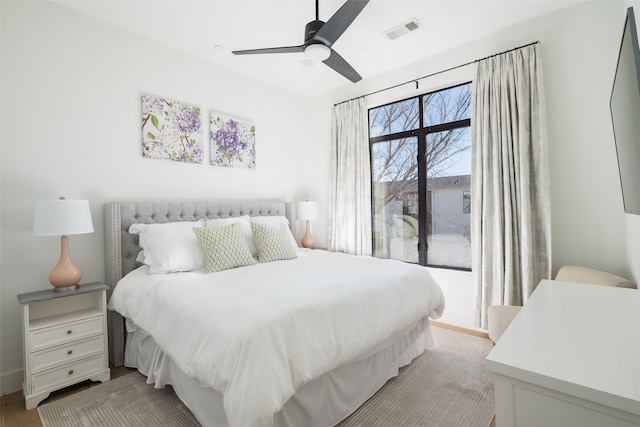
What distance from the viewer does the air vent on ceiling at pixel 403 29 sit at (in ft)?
8.81

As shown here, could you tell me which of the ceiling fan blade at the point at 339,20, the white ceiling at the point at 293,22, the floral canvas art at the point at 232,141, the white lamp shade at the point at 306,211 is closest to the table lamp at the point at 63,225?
the floral canvas art at the point at 232,141

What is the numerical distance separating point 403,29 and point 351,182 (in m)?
1.80

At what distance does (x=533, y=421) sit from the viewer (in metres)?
0.73

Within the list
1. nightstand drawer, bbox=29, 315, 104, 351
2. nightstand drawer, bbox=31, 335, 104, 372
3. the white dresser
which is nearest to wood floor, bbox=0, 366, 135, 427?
nightstand drawer, bbox=31, 335, 104, 372

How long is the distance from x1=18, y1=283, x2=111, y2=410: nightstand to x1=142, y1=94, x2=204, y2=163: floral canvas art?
139 cm

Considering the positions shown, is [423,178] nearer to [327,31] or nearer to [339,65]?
[339,65]

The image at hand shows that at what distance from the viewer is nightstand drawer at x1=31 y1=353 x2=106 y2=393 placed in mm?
1945

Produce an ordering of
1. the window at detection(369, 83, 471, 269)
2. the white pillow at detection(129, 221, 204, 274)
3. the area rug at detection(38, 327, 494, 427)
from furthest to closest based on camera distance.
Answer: the window at detection(369, 83, 471, 269) < the white pillow at detection(129, 221, 204, 274) < the area rug at detection(38, 327, 494, 427)

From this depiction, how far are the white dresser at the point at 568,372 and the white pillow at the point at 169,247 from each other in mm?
2274

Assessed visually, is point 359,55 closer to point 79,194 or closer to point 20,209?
point 79,194

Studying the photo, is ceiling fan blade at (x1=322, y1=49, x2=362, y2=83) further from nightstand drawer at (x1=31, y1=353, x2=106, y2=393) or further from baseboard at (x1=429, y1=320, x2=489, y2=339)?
nightstand drawer at (x1=31, y1=353, x2=106, y2=393)

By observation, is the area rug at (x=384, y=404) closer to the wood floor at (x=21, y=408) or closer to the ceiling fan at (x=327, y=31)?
the wood floor at (x=21, y=408)

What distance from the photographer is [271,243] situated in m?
2.88

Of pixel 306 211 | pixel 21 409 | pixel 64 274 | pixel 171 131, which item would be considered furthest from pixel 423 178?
pixel 21 409
